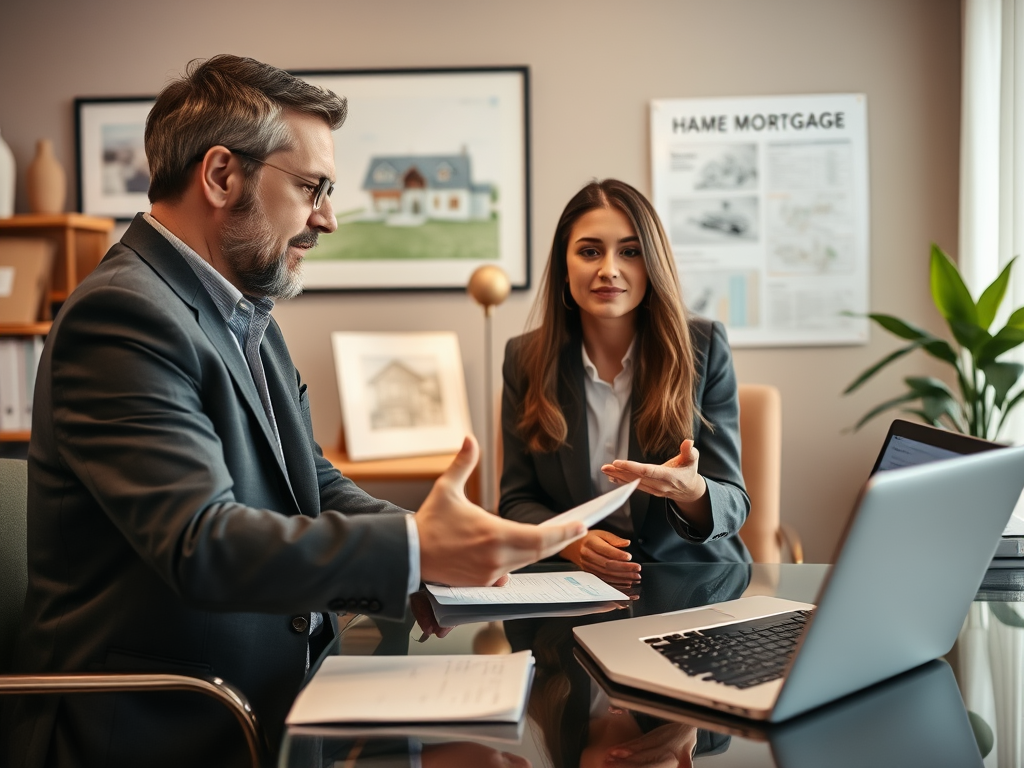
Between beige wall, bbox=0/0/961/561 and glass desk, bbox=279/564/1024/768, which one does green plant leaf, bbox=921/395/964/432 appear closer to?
beige wall, bbox=0/0/961/561

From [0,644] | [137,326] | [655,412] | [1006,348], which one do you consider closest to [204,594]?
[137,326]

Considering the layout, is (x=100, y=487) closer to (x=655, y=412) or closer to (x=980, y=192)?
(x=655, y=412)

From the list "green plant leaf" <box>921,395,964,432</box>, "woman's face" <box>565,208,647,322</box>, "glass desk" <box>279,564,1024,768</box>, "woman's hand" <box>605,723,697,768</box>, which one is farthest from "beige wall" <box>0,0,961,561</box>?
"woman's hand" <box>605,723,697,768</box>

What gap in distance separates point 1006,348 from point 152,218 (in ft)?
8.41

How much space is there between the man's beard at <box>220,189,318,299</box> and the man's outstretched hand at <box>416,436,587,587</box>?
1.95 ft

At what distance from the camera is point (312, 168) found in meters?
1.49

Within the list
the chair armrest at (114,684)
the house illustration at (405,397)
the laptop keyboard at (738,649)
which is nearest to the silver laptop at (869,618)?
the laptop keyboard at (738,649)

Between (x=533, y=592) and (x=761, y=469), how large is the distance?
1.23 meters

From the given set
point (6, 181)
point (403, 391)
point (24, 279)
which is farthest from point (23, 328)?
point (403, 391)

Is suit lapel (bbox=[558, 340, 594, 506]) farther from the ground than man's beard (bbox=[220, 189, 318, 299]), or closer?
closer

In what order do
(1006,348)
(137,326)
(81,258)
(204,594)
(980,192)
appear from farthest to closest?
1. (81,258)
2. (980,192)
3. (1006,348)
4. (137,326)
5. (204,594)

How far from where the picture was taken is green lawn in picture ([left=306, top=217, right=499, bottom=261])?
3.64 m

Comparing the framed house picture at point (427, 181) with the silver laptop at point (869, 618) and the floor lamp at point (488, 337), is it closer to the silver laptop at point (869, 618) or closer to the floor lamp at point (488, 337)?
the floor lamp at point (488, 337)

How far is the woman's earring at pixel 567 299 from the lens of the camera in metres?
2.39
